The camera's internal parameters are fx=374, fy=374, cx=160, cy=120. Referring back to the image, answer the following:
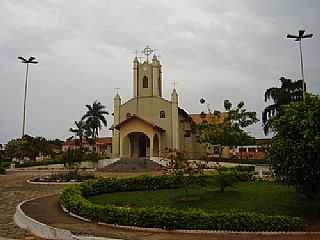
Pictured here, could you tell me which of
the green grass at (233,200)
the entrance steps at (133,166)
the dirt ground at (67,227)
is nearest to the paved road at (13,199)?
the dirt ground at (67,227)

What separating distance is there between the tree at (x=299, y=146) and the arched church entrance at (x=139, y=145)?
29.7 m

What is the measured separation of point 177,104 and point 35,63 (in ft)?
52.1

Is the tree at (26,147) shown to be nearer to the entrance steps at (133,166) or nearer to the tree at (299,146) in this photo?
the entrance steps at (133,166)

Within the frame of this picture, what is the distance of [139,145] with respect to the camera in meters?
42.6

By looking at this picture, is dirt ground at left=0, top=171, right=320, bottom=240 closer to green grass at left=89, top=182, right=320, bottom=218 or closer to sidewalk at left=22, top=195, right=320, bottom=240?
sidewalk at left=22, top=195, right=320, bottom=240

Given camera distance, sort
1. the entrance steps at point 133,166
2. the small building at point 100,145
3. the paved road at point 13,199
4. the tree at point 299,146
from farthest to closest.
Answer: the small building at point 100,145 < the entrance steps at point 133,166 < the tree at point 299,146 < the paved road at point 13,199

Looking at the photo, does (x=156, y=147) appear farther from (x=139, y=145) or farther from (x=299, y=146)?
(x=299, y=146)

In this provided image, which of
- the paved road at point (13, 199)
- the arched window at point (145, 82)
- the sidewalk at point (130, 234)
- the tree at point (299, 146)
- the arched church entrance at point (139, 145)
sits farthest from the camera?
the arched window at point (145, 82)

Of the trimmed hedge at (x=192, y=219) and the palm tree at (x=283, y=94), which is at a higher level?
the palm tree at (x=283, y=94)

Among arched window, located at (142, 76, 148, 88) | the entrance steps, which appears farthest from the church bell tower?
the entrance steps

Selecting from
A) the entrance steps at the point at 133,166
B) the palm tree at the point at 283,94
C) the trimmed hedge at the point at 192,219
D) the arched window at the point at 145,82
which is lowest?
the trimmed hedge at the point at 192,219

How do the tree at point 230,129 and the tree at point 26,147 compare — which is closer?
the tree at point 230,129

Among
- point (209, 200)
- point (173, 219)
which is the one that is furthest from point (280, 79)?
point (173, 219)

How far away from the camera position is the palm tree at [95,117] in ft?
179
